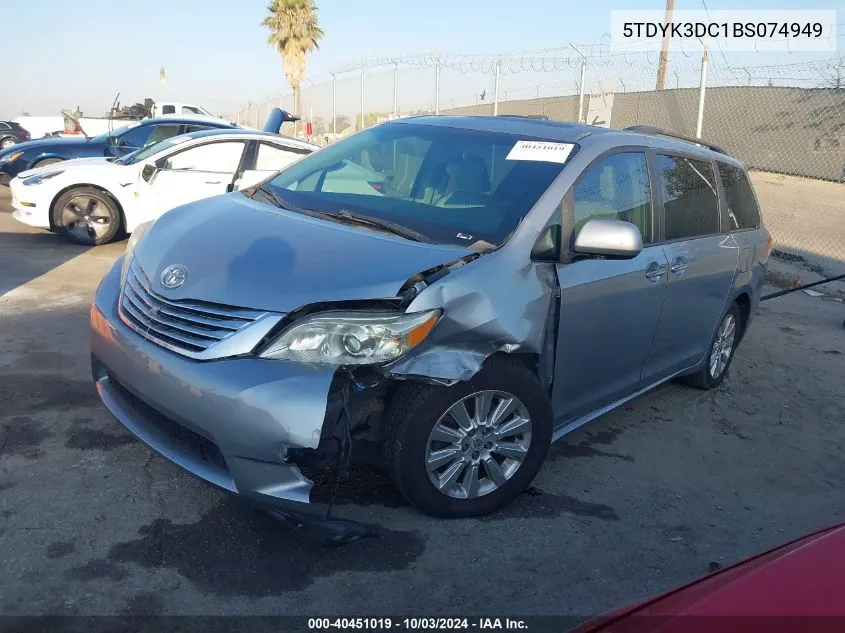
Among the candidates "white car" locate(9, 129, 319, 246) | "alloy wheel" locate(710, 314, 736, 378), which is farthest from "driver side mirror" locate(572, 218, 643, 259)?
"white car" locate(9, 129, 319, 246)

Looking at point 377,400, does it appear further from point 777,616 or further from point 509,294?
point 777,616

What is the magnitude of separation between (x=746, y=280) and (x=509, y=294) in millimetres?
2821

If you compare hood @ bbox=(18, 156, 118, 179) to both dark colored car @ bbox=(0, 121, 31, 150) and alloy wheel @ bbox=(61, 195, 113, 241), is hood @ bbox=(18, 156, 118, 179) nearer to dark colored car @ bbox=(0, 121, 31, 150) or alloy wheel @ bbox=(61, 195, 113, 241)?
alloy wheel @ bbox=(61, 195, 113, 241)

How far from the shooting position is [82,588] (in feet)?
8.79

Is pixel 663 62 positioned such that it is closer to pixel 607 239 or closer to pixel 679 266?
pixel 679 266

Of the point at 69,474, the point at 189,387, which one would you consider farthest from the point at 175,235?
the point at 69,474

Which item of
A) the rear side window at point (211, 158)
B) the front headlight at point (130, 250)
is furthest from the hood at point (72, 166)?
the front headlight at point (130, 250)

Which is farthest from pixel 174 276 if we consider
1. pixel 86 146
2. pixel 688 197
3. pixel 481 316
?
pixel 86 146

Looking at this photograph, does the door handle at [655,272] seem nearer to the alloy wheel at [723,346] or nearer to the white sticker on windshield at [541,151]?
the white sticker on windshield at [541,151]

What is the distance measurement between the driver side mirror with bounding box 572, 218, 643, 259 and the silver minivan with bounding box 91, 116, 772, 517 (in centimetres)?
1

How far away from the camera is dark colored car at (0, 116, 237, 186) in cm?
1165

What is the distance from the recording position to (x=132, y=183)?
878 centimetres

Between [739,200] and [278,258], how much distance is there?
3606 mm

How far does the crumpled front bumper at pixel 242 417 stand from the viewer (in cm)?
273
